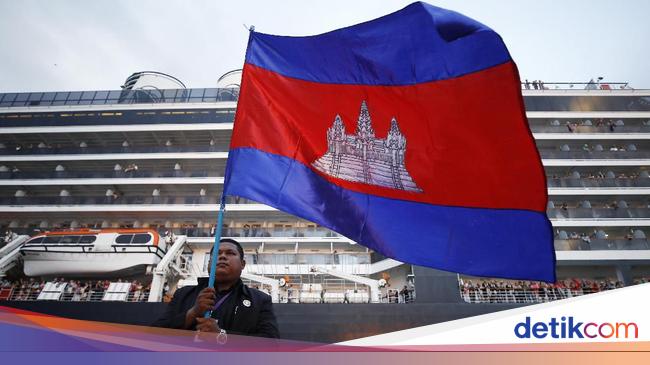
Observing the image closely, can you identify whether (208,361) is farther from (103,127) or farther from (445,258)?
(103,127)

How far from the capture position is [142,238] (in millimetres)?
18875

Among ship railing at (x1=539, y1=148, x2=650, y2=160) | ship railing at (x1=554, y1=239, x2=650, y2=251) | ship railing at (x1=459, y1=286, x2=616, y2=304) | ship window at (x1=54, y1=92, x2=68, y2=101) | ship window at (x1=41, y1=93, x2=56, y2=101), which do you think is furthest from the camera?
ship window at (x1=41, y1=93, x2=56, y2=101)

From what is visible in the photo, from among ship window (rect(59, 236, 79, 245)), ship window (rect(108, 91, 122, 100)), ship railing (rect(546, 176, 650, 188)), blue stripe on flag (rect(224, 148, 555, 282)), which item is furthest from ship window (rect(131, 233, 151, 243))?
ship railing (rect(546, 176, 650, 188))

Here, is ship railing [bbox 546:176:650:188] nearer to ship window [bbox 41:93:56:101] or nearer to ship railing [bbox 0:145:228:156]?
ship railing [bbox 0:145:228:156]

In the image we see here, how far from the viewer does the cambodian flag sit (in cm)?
373

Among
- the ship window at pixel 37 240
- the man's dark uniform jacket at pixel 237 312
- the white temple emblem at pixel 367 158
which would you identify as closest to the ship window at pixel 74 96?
the ship window at pixel 37 240

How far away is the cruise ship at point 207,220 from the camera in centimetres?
1627

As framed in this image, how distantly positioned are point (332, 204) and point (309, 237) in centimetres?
1826

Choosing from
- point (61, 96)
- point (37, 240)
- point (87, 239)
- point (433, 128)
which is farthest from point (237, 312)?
point (61, 96)

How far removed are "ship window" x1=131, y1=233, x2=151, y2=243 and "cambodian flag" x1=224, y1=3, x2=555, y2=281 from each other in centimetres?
1668

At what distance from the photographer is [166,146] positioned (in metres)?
26.7

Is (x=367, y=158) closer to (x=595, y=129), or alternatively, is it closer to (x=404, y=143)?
(x=404, y=143)

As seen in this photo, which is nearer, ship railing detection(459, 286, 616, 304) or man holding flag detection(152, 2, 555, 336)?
man holding flag detection(152, 2, 555, 336)

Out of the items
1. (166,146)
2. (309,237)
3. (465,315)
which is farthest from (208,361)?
(166,146)
